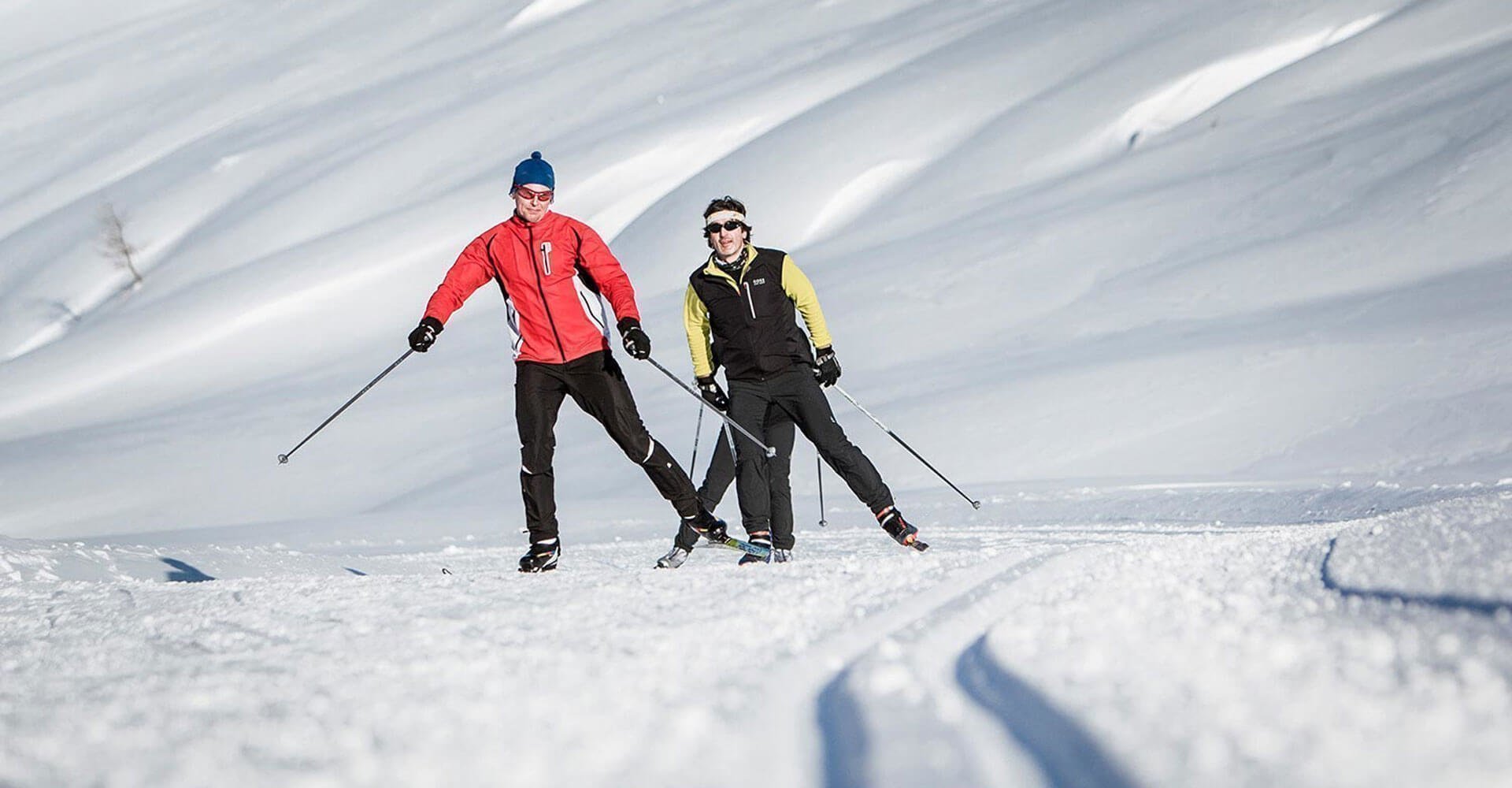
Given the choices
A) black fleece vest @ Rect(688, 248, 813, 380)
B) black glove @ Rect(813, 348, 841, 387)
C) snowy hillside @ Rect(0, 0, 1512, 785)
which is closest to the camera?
snowy hillside @ Rect(0, 0, 1512, 785)

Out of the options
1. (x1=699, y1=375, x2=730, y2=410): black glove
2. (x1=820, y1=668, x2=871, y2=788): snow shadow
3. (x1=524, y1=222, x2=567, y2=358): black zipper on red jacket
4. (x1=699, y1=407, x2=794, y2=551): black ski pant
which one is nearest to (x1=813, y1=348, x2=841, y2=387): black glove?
(x1=699, y1=407, x2=794, y2=551): black ski pant

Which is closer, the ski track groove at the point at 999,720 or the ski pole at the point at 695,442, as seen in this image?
the ski track groove at the point at 999,720

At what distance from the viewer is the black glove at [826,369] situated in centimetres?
495

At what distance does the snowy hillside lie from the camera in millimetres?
1624

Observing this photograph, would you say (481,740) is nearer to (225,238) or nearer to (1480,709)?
(1480,709)

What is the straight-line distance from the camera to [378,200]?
1953cm

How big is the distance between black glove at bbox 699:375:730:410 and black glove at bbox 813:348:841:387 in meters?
0.39

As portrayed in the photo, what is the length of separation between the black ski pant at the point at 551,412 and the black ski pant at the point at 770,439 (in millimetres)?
419

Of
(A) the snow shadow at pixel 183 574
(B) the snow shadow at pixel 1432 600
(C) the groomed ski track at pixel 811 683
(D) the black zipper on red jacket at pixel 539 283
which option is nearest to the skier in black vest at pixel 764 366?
(D) the black zipper on red jacket at pixel 539 283

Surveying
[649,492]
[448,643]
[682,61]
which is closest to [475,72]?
[682,61]

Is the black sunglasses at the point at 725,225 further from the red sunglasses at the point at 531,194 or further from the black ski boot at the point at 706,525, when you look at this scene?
the black ski boot at the point at 706,525

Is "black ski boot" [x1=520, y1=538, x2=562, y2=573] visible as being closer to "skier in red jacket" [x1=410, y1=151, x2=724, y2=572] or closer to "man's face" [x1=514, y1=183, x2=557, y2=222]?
"skier in red jacket" [x1=410, y1=151, x2=724, y2=572]

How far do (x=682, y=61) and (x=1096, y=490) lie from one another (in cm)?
1810

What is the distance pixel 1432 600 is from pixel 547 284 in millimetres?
3388
